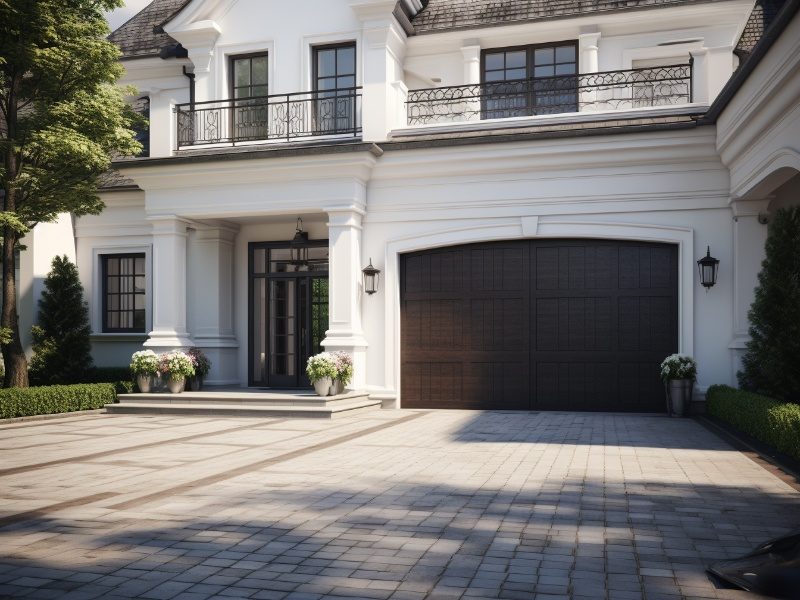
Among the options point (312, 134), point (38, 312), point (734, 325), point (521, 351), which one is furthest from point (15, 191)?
point (734, 325)

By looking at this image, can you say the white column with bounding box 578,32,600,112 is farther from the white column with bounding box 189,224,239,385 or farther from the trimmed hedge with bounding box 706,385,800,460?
the white column with bounding box 189,224,239,385

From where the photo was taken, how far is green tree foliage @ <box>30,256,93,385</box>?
1780cm

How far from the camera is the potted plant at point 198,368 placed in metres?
15.9

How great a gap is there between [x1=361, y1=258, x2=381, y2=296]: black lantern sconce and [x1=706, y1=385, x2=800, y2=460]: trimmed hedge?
6602 millimetres

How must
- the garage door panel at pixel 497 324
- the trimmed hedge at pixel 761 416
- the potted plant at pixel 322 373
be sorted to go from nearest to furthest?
the trimmed hedge at pixel 761 416
the potted plant at pixel 322 373
the garage door panel at pixel 497 324

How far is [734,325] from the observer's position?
13812 mm

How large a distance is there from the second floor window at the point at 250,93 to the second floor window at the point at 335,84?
47.8 inches

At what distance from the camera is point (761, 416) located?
9.82 m

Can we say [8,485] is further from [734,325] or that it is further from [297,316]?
[734,325]

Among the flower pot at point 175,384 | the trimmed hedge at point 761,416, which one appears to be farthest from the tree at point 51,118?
the trimmed hedge at point 761,416

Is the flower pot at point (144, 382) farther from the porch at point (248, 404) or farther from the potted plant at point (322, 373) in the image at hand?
the potted plant at point (322, 373)

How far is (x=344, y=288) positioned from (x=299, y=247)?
8.14ft

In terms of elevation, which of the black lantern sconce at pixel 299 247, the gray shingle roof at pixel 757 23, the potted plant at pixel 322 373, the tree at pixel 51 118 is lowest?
the potted plant at pixel 322 373

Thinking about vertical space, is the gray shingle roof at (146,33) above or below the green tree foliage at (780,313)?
above
